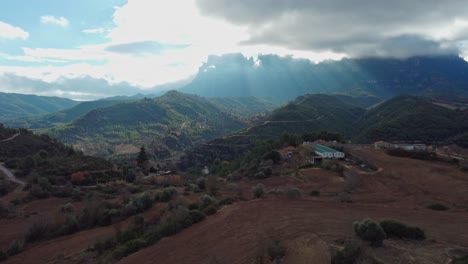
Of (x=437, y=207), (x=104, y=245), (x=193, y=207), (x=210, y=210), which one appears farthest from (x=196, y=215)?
(x=437, y=207)

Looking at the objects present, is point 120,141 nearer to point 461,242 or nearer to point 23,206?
point 23,206

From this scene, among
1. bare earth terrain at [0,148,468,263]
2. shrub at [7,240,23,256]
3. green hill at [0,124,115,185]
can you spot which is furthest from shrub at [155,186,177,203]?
green hill at [0,124,115,185]

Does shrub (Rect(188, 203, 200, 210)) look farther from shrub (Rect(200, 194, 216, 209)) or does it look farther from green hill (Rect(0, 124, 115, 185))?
green hill (Rect(0, 124, 115, 185))

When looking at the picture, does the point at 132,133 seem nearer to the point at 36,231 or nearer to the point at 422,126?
the point at 422,126

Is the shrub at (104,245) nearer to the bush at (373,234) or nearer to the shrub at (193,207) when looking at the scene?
the shrub at (193,207)

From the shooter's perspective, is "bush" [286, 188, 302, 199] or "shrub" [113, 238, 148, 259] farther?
"bush" [286, 188, 302, 199]
